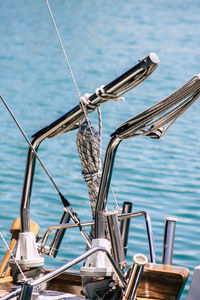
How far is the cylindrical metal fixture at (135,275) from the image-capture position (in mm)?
1690

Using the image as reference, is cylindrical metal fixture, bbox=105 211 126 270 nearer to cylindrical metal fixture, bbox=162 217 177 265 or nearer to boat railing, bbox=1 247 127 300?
boat railing, bbox=1 247 127 300

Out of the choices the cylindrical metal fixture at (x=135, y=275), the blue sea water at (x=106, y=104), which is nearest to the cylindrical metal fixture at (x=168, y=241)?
the cylindrical metal fixture at (x=135, y=275)

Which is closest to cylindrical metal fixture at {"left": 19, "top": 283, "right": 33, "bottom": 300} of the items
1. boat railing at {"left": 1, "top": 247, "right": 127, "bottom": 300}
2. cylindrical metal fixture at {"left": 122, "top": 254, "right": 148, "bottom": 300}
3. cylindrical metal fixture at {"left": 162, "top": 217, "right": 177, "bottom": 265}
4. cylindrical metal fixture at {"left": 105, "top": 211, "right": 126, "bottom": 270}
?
boat railing at {"left": 1, "top": 247, "right": 127, "bottom": 300}

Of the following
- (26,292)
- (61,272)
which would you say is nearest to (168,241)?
(61,272)

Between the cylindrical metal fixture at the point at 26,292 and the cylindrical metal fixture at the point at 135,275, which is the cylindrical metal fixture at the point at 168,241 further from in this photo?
the cylindrical metal fixture at the point at 26,292

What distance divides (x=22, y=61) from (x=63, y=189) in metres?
6.61

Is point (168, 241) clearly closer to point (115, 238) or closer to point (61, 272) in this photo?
point (115, 238)

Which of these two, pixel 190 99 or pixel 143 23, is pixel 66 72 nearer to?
pixel 143 23

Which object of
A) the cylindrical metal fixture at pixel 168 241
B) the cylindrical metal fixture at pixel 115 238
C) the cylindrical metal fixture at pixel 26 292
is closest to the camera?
the cylindrical metal fixture at pixel 26 292

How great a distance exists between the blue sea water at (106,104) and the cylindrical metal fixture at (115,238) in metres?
2.24

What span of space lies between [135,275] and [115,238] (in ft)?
0.63

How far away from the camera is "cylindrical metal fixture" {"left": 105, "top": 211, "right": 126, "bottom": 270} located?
1.88m

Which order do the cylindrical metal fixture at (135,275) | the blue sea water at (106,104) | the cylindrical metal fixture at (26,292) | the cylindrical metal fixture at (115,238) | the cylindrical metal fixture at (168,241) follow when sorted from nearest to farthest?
the cylindrical metal fixture at (26,292) < the cylindrical metal fixture at (135,275) < the cylindrical metal fixture at (115,238) < the cylindrical metal fixture at (168,241) < the blue sea water at (106,104)

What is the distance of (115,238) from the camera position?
6.21 ft
